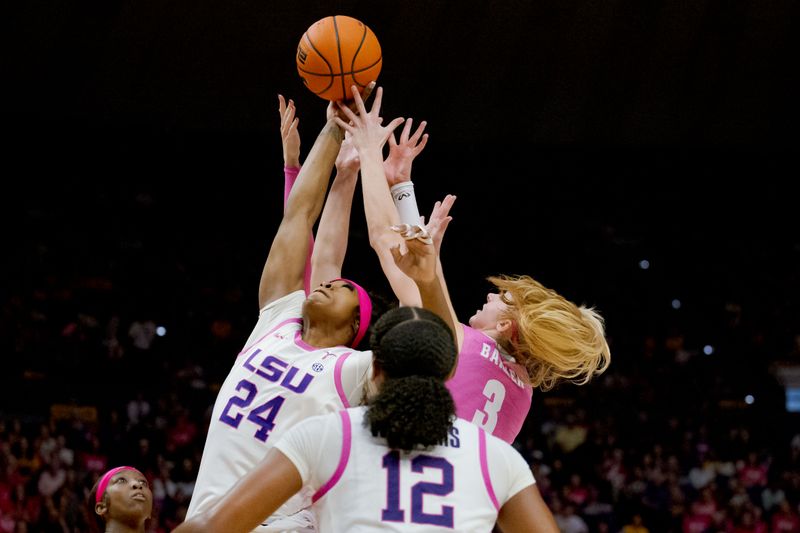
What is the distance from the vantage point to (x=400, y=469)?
8.73ft

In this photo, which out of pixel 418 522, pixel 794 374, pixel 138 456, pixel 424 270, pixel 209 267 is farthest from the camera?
pixel 209 267

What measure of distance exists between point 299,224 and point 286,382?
890 mm

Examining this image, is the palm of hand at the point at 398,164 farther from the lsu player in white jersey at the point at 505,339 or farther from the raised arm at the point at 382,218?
the lsu player in white jersey at the point at 505,339

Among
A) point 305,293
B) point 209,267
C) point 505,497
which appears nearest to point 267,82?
point 209,267

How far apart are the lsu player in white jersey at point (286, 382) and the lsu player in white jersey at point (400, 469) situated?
2.54ft

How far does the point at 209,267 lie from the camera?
16.1 meters

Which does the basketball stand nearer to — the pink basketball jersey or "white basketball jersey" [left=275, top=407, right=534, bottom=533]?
the pink basketball jersey

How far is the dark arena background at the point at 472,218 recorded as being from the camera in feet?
40.9

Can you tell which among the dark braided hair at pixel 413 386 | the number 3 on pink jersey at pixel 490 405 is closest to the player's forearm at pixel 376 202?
the number 3 on pink jersey at pixel 490 405

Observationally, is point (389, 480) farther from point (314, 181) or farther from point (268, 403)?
point (314, 181)

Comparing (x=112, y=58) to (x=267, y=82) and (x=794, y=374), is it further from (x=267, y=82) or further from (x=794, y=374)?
(x=794, y=374)

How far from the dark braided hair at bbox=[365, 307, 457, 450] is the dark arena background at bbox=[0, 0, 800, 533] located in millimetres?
8482

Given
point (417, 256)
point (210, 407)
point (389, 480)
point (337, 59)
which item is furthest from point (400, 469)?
point (210, 407)

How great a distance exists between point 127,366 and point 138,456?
2.21 m
